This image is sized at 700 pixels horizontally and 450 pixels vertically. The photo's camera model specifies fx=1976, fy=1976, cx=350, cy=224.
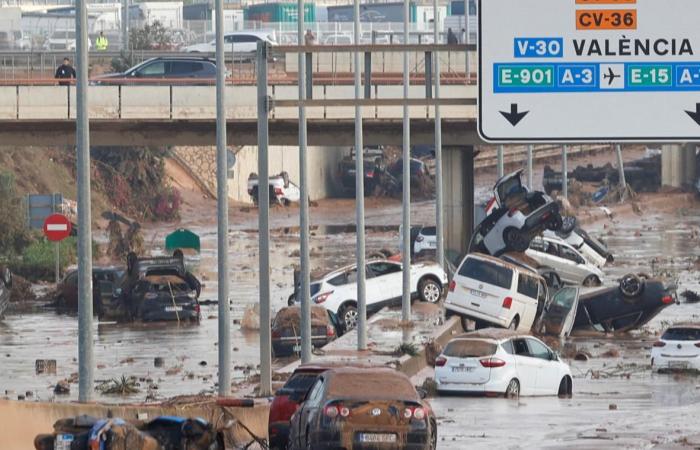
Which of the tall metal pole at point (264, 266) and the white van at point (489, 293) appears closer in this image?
the tall metal pole at point (264, 266)

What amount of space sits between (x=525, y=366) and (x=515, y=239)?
1961 cm

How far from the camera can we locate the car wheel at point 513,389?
35.5 m

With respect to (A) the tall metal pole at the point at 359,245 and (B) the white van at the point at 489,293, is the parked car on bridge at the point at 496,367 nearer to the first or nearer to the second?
(A) the tall metal pole at the point at 359,245

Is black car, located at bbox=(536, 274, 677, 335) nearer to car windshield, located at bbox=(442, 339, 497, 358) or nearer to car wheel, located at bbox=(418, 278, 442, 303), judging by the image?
car wheel, located at bbox=(418, 278, 442, 303)

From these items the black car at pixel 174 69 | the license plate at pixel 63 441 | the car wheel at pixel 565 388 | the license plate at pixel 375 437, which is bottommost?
the car wheel at pixel 565 388

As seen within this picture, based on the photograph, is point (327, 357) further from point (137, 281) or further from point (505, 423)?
point (137, 281)

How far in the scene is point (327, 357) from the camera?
126ft

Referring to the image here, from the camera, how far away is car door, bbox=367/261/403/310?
52.0 m

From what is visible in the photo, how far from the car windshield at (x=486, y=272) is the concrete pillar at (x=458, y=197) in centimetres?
1429

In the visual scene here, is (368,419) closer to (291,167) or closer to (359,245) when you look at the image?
(359,245)

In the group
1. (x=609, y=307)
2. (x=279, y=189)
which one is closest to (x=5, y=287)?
(x=609, y=307)

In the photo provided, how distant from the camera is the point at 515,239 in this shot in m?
55.0

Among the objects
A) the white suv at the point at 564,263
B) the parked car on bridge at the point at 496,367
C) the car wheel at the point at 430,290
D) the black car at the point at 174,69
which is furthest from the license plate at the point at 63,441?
the black car at the point at 174,69

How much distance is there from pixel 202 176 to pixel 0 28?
97.1 ft
